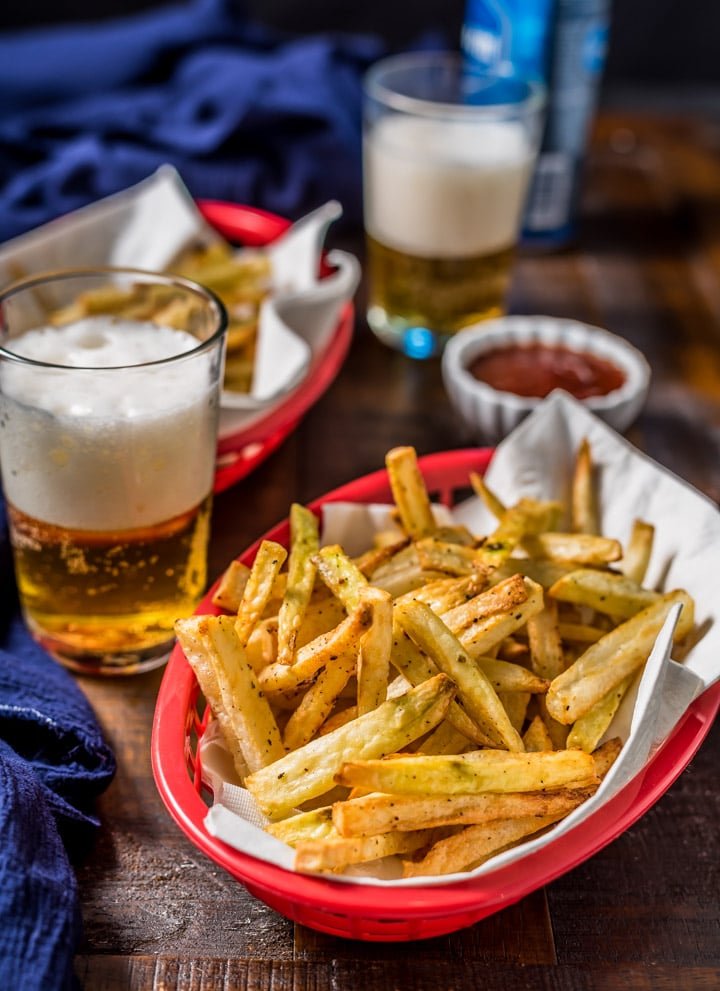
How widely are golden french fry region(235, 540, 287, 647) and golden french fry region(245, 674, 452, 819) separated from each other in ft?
0.48

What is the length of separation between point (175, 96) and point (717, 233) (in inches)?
44.8

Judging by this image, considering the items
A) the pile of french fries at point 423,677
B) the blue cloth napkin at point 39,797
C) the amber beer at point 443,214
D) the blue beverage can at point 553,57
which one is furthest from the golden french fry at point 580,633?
the blue beverage can at point 553,57

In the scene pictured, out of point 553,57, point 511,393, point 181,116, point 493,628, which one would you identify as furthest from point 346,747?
point 181,116

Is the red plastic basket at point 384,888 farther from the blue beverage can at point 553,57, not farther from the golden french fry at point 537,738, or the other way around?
the blue beverage can at point 553,57

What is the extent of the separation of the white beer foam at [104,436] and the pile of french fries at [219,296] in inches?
4.6

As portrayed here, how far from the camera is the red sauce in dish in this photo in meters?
1.65

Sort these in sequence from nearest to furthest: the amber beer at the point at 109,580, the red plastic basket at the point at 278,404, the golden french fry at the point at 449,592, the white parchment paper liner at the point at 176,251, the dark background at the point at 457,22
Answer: the golden french fry at the point at 449,592 → the amber beer at the point at 109,580 → the red plastic basket at the point at 278,404 → the white parchment paper liner at the point at 176,251 → the dark background at the point at 457,22

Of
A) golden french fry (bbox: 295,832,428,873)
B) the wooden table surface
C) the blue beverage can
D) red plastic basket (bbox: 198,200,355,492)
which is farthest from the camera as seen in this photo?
the blue beverage can

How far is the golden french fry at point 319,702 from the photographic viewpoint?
0.97 metres

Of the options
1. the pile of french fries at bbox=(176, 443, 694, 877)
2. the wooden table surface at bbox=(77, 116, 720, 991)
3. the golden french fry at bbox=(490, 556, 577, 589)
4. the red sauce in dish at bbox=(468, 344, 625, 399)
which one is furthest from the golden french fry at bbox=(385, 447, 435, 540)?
the red sauce in dish at bbox=(468, 344, 625, 399)

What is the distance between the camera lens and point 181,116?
7.16ft

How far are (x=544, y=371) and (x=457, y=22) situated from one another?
2.10 m

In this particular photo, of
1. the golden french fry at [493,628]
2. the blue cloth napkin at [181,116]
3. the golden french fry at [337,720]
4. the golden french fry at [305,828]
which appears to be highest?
the golden french fry at [493,628]

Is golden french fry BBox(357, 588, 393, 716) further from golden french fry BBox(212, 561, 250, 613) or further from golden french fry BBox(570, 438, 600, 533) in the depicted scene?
golden french fry BBox(570, 438, 600, 533)
